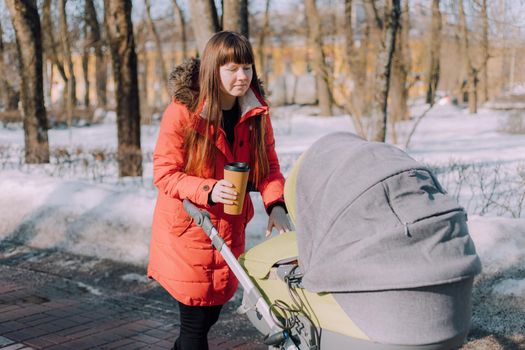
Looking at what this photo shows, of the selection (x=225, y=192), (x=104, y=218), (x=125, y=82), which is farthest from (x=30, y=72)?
(x=225, y=192)

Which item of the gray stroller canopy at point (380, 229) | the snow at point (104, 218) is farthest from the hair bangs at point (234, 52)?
the snow at point (104, 218)

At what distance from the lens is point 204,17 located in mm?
8664

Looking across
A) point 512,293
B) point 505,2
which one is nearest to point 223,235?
point 512,293

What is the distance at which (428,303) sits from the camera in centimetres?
227

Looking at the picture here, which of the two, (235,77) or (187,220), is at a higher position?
(235,77)

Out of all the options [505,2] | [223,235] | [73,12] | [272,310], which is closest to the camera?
[272,310]

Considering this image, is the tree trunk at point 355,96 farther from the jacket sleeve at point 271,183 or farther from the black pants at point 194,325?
the black pants at point 194,325

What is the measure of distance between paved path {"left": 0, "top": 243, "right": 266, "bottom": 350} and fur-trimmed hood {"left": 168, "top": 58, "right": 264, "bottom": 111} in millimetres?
2066

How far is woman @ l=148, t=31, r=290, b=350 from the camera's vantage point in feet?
9.61

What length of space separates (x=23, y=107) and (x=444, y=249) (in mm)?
11632

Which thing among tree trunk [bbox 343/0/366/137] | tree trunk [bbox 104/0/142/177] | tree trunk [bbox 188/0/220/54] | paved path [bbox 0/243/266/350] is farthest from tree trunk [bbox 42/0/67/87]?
paved path [bbox 0/243/266/350]

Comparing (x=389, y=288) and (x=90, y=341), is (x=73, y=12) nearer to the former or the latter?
(x=90, y=341)

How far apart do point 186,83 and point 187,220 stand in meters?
0.61

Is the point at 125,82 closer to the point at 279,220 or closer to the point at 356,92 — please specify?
the point at 356,92
